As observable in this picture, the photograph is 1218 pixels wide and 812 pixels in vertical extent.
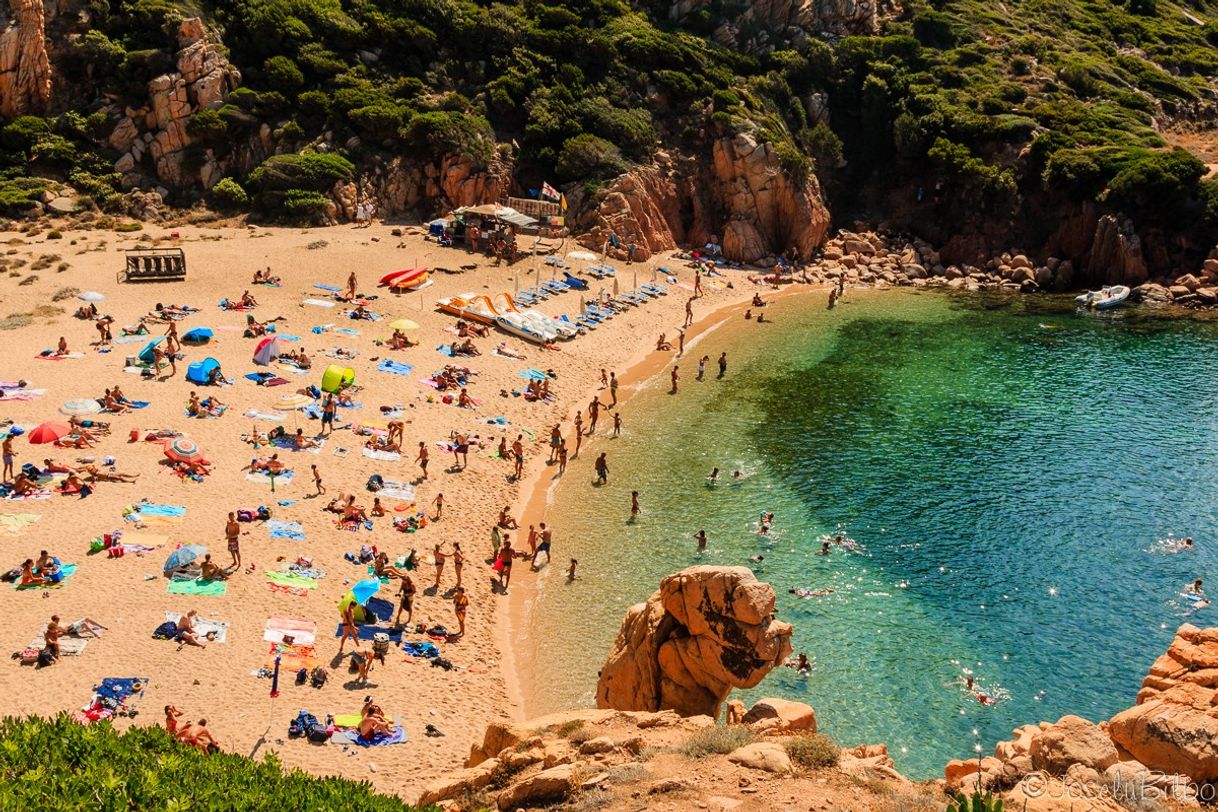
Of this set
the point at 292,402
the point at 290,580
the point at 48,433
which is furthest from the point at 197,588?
the point at 292,402

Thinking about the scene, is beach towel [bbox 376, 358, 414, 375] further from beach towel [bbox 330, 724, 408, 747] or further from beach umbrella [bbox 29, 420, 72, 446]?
beach towel [bbox 330, 724, 408, 747]

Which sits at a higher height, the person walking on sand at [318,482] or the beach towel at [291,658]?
the person walking on sand at [318,482]

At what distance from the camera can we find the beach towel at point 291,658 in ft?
67.4

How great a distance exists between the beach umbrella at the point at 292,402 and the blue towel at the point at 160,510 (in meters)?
7.32

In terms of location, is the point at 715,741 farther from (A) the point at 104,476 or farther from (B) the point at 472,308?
(B) the point at 472,308

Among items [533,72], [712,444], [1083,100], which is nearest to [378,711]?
[712,444]

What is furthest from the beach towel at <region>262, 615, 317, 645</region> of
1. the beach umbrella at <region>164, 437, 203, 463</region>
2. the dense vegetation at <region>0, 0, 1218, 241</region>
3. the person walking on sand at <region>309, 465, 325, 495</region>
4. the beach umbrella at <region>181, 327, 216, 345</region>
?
the dense vegetation at <region>0, 0, 1218, 241</region>

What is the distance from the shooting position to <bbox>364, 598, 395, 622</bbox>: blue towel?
2303 centimetres

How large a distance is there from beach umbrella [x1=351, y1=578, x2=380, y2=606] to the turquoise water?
14.0 ft

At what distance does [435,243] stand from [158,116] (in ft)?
60.2

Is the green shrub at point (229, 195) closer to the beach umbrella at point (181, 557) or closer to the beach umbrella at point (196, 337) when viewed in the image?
the beach umbrella at point (196, 337)

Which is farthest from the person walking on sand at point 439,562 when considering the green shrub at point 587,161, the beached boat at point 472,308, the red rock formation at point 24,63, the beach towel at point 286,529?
the red rock formation at point 24,63

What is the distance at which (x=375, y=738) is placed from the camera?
61.7ft

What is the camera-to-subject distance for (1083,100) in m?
68.3
